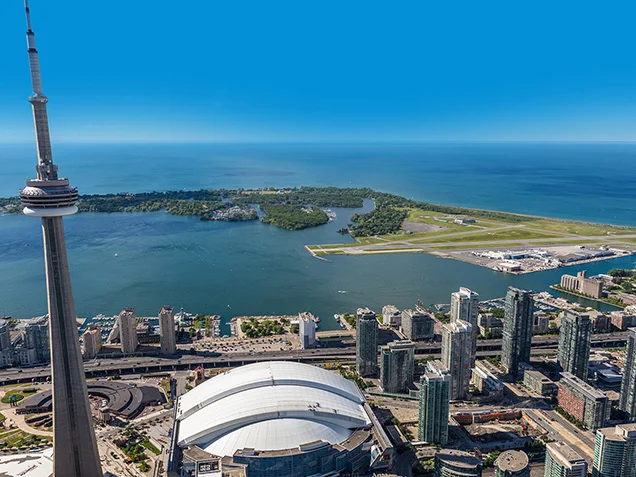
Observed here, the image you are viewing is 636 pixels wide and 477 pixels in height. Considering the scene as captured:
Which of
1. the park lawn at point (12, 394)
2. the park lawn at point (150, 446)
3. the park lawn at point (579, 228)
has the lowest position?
the park lawn at point (150, 446)

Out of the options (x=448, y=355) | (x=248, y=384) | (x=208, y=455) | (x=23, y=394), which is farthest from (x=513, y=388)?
(x=23, y=394)

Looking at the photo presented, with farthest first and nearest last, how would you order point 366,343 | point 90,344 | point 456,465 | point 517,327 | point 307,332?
point 307,332 < point 90,344 < point 517,327 < point 366,343 < point 456,465

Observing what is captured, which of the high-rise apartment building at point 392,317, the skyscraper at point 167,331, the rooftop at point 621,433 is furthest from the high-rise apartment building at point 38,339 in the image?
the rooftop at point 621,433

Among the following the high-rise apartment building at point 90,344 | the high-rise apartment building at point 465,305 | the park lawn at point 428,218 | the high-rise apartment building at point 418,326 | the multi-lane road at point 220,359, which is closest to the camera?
the multi-lane road at point 220,359

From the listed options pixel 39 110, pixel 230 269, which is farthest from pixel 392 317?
pixel 39 110

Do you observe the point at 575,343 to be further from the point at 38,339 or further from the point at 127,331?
the point at 38,339

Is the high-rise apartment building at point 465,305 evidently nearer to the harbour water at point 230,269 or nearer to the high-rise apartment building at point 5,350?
the harbour water at point 230,269

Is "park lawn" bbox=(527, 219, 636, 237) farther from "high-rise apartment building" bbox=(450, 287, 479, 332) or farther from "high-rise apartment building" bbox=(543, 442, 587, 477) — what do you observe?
"high-rise apartment building" bbox=(543, 442, 587, 477)
